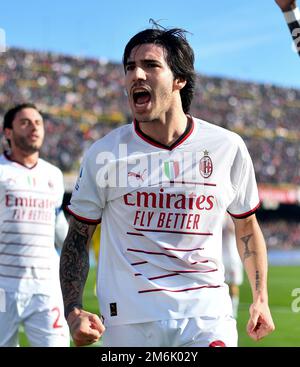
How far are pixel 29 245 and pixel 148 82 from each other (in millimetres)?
2739

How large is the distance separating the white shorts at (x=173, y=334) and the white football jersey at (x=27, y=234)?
249 cm

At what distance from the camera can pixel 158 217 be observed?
328 centimetres

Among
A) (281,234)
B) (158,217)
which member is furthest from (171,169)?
(281,234)

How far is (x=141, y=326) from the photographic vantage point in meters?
3.23

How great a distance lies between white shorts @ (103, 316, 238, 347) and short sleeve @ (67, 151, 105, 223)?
1.75ft

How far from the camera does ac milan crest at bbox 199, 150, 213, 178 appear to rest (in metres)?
3.38
